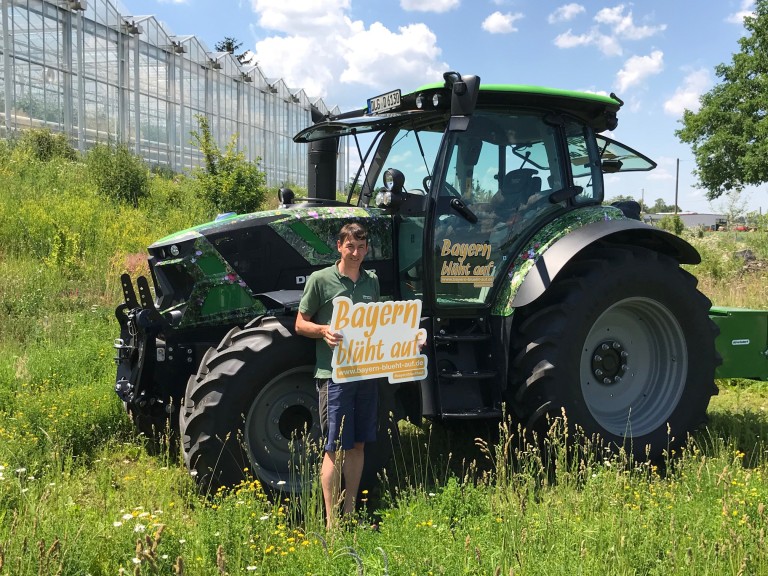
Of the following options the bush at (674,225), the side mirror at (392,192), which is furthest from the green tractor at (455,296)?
the bush at (674,225)

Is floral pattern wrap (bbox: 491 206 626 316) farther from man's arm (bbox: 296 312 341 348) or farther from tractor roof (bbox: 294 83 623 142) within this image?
man's arm (bbox: 296 312 341 348)

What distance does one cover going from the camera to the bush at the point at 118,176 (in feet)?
48.5

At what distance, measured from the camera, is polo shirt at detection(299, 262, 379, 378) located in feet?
11.6

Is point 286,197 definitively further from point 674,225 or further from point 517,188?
point 674,225

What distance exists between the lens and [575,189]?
196 inches

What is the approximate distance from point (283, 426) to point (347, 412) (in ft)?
2.32

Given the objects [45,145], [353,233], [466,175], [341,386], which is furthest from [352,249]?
[45,145]

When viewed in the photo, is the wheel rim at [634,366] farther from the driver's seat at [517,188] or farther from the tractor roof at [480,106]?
the tractor roof at [480,106]

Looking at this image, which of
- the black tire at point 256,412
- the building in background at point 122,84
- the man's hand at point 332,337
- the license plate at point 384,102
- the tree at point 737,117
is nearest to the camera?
the man's hand at point 332,337

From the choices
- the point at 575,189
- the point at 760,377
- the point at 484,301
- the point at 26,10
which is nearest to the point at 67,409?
the point at 484,301

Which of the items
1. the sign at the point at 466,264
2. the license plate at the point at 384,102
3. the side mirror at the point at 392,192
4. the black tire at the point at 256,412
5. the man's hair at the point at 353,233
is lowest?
the black tire at the point at 256,412

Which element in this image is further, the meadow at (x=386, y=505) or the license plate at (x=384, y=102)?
the license plate at (x=384, y=102)

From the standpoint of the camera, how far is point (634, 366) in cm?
498

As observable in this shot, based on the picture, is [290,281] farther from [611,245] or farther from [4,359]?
[4,359]
